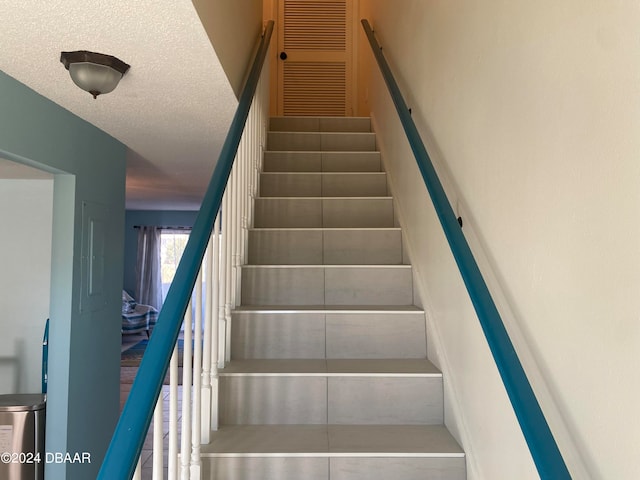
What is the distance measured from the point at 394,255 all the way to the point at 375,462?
47.8 inches

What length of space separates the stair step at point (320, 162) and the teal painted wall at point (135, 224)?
17.6 ft

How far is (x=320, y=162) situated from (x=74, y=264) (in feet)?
5.65

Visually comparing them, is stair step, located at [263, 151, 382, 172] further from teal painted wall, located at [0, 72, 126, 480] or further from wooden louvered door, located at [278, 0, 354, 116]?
wooden louvered door, located at [278, 0, 354, 116]

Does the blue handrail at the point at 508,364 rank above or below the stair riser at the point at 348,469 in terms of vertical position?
above

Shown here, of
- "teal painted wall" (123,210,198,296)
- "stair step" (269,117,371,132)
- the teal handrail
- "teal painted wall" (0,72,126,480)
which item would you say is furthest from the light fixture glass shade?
"teal painted wall" (123,210,198,296)

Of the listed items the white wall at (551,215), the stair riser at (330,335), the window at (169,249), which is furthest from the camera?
the window at (169,249)

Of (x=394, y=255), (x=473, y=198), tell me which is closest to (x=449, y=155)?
(x=473, y=198)

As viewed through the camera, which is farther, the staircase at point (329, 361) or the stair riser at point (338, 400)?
the stair riser at point (338, 400)

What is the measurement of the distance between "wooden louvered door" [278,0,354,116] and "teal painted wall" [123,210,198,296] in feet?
13.5

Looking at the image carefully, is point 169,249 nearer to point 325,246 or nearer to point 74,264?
point 74,264

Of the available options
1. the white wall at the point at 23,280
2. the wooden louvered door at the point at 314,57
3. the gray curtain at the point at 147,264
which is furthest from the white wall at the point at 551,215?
the gray curtain at the point at 147,264

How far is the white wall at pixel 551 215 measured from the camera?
2.52 ft

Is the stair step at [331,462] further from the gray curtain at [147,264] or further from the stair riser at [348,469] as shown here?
the gray curtain at [147,264]

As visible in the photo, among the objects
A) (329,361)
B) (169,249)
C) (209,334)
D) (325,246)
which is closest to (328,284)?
(325,246)
